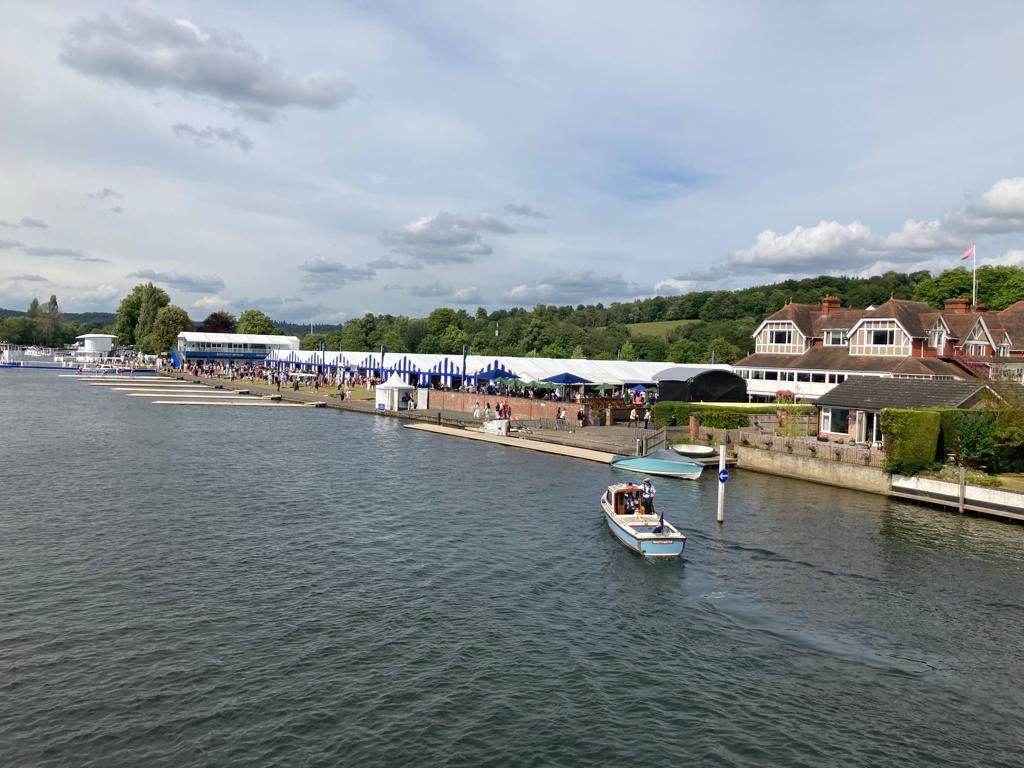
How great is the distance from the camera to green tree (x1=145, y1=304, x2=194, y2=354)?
173 meters

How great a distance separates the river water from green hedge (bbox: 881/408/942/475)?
294 cm

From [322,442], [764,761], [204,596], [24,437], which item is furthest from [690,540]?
[24,437]

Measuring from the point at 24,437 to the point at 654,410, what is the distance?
49.8 meters

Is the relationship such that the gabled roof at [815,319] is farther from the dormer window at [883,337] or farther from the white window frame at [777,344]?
the dormer window at [883,337]

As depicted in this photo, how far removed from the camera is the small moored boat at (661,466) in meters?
43.2

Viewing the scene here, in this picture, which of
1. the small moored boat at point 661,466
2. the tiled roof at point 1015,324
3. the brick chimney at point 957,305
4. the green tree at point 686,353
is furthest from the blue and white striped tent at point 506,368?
Answer: the green tree at point 686,353

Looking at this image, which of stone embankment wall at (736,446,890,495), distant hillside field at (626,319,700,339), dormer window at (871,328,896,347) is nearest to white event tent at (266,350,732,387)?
dormer window at (871,328,896,347)

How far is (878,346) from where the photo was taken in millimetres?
63125

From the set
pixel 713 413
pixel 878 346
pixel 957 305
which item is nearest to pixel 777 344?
pixel 878 346

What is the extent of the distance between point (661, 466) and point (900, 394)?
55.2 feet

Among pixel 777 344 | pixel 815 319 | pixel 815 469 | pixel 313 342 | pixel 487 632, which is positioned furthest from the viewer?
pixel 313 342

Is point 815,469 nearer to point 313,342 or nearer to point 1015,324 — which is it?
point 1015,324

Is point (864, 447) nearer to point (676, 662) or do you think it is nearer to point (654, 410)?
point (654, 410)

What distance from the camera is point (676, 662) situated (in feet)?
62.8
